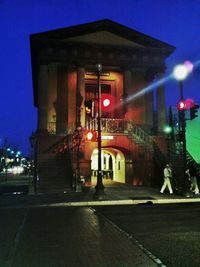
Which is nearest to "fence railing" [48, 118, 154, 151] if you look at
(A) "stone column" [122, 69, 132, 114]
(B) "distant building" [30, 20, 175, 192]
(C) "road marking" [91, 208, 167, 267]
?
(B) "distant building" [30, 20, 175, 192]

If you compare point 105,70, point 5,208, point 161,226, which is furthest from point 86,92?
point 161,226

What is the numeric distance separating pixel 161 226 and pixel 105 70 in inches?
967

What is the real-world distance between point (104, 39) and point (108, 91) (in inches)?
174

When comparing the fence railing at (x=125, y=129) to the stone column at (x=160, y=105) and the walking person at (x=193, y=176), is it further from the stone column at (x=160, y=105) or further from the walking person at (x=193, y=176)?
the walking person at (x=193, y=176)

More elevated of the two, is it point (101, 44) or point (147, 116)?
point (101, 44)

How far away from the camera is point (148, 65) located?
110 ft

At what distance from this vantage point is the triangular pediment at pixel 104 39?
32125 millimetres

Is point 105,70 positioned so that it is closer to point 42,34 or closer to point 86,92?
point 86,92

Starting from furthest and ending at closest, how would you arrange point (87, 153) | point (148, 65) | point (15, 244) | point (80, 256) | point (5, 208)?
1. point (148, 65)
2. point (87, 153)
3. point (5, 208)
4. point (15, 244)
5. point (80, 256)

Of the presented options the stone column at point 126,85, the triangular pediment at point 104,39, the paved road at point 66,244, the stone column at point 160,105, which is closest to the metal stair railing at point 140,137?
the stone column at point 126,85

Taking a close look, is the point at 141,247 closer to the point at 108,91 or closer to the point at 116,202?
the point at 116,202

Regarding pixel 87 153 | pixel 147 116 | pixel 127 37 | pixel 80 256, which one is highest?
pixel 127 37

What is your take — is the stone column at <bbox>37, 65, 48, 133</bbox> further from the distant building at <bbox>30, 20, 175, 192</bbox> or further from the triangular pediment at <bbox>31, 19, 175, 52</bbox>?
the triangular pediment at <bbox>31, 19, 175, 52</bbox>

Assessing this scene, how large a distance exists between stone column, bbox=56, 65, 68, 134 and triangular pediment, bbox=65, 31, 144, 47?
262cm
